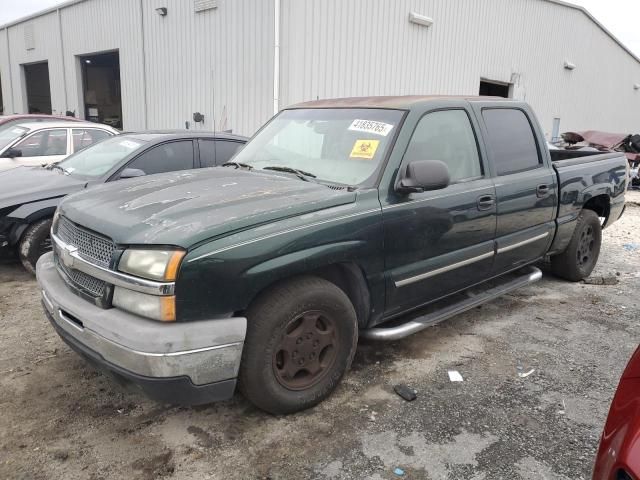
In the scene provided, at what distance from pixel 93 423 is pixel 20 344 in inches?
54.0

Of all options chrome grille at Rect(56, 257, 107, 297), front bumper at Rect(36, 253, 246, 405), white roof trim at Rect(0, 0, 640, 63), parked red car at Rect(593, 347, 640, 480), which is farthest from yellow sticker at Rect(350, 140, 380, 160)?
white roof trim at Rect(0, 0, 640, 63)

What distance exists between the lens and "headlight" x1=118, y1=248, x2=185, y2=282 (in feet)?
7.77

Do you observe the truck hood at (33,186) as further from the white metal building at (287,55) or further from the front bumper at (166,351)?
the white metal building at (287,55)

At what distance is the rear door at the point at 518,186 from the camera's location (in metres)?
4.04

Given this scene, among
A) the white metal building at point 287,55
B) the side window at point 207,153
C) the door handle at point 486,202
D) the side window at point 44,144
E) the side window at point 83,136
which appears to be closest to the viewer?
the door handle at point 486,202

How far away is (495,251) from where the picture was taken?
4.02 metres

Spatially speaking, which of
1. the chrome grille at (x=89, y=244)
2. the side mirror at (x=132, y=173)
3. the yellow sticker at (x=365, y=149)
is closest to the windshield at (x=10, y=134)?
the side mirror at (x=132, y=173)

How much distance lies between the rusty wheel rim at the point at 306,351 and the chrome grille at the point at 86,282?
3.15 feet

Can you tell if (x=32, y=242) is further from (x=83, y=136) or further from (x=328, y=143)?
(x=83, y=136)

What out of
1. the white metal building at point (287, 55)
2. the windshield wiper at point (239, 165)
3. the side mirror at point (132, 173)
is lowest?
the side mirror at point (132, 173)

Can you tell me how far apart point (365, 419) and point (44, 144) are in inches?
281

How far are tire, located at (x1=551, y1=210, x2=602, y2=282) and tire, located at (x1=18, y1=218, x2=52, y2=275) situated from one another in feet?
17.1

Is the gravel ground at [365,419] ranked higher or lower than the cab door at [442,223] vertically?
lower

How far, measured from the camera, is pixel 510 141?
4.27 meters
